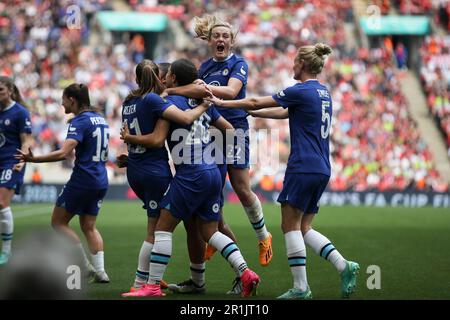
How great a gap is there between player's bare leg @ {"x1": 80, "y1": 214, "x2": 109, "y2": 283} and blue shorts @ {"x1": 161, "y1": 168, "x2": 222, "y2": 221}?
66.7 inches

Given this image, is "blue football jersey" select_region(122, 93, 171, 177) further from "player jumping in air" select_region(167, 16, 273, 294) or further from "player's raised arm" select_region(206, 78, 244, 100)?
"player jumping in air" select_region(167, 16, 273, 294)

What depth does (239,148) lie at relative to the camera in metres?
8.62

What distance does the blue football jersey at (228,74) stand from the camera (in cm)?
849

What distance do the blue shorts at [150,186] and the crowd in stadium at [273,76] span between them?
1763cm

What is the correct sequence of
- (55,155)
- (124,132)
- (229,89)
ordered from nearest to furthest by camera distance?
(124,132), (229,89), (55,155)

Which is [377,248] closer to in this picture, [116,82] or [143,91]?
[143,91]

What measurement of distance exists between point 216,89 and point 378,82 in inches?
902

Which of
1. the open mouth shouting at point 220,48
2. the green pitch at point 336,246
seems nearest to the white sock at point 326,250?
the green pitch at point 336,246

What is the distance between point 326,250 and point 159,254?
1.50 metres

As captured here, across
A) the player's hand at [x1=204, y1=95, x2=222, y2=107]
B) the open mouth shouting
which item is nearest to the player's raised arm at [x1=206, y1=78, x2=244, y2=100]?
the player's hand at [x1=204, y1=95, x2=222, y2=107]

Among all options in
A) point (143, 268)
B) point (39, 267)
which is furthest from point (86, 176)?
point (39, 267)

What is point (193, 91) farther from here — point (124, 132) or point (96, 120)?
point (96, 120)

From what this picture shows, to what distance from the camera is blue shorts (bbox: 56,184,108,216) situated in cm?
869
